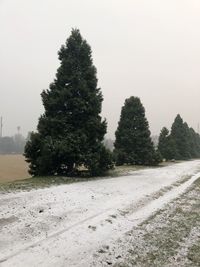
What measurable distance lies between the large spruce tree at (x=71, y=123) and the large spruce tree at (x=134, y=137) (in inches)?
538

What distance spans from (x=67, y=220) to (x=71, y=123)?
43.8 ft

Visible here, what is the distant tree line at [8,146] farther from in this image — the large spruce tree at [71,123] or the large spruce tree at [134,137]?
the large spruce tree at [71,123]

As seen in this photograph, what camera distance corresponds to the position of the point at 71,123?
76.0 ft

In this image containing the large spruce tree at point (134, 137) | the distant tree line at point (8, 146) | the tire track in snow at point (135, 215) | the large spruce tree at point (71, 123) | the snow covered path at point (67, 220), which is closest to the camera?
the snow covered path at point (67, 220)

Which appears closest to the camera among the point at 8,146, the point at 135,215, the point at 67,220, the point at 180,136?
the point at 67,220

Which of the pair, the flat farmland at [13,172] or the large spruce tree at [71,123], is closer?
the large spruce tree at [71,123]

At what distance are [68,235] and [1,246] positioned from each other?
1.63 metres

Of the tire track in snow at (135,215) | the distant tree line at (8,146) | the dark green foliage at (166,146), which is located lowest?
the tire track in snow at (135,215)

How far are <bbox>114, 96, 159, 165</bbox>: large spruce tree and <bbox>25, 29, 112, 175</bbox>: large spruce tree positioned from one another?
13.7 metres

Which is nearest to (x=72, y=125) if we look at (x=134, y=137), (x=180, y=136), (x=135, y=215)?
(x=135, y=215)

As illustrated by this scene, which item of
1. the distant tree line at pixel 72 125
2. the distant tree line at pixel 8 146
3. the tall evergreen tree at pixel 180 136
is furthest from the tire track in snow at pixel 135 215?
the distant tree line at pixel 8 146

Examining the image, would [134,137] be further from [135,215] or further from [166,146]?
[135,215]

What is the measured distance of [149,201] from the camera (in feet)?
46.4

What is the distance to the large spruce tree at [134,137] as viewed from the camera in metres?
37.4
